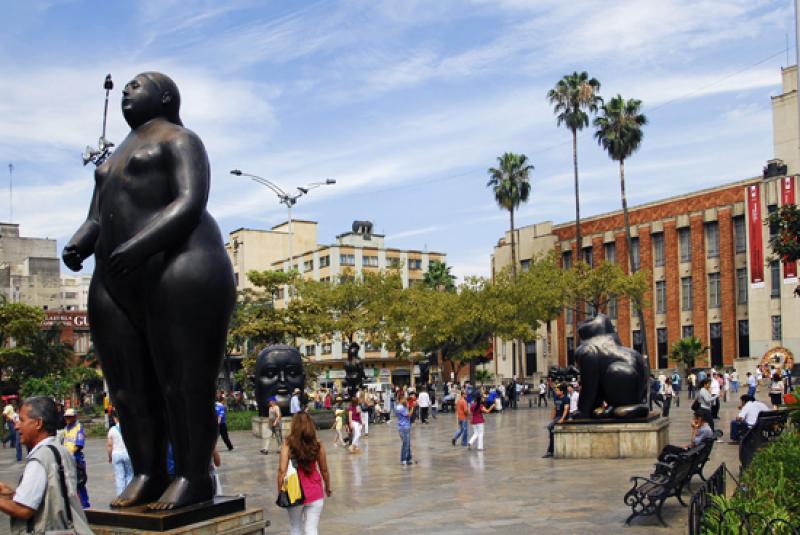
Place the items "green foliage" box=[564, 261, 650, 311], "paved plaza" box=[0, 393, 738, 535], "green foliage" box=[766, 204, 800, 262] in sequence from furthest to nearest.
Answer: "green foliage" box=[564, 261, 650, 311] < "green foliage" box=[766, 204, 800, 262] < "paved plaza" box=[0, 393, 738, 535]

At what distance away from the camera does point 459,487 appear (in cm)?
1372

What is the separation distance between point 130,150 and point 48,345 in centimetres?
4611

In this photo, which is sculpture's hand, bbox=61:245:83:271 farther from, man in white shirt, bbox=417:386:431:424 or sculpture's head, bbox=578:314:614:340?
man in white shirt, bbox=417:386:431:424

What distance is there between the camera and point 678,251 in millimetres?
59719

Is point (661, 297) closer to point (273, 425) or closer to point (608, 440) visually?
point (273, 425)

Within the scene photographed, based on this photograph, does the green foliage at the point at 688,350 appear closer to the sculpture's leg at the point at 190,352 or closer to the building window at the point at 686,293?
the building window at the point at 686,293

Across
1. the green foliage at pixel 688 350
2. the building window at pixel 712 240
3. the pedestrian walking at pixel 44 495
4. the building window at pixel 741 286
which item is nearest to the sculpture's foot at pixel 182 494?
the pedestrian walking at pixel 44 495

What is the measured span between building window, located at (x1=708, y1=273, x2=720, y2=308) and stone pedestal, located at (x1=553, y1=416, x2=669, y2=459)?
43.6 m

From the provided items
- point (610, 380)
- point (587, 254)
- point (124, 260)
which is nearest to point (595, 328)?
point (610, 380)

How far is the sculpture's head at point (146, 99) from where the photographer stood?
5586 millimetres

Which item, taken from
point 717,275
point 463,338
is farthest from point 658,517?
point 717,275

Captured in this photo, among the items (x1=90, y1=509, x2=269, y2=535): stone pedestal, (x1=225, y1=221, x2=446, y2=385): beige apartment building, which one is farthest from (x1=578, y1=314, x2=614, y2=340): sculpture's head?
(x1=225, y1=221, x2=446, y2=385): beige apartment building

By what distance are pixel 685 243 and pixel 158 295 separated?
192ft

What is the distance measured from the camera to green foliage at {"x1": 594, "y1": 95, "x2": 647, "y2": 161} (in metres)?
52.3
